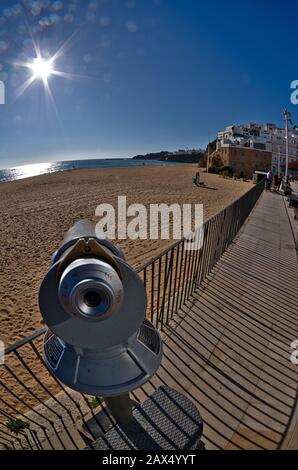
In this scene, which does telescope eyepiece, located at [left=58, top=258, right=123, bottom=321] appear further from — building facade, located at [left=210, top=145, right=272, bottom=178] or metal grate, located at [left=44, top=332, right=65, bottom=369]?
building facade, located at [left=210, top=145, right=272, bottom=178]

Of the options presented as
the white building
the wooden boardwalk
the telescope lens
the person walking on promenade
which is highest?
the white building

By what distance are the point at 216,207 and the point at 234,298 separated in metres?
11.5

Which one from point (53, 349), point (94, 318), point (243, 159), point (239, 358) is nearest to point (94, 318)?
point (94, 318)

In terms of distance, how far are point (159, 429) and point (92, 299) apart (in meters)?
1.22

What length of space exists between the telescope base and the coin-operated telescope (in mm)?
591

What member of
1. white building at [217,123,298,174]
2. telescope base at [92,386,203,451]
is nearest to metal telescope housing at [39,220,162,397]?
telescope base at [92,386,203,451]

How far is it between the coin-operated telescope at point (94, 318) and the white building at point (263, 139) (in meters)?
55.3

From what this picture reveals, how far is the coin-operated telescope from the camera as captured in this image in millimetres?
1146

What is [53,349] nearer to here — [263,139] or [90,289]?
[90,289]

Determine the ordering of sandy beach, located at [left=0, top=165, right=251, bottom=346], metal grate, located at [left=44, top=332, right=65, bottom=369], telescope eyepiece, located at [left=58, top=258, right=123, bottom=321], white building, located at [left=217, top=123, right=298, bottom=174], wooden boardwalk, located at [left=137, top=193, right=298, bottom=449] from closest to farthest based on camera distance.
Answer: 1. telescope eyepiece, located at [left=58, top=258, right=123, bottom=321]
2. metal grate, located at [left=44, top=332, right=65, bottom=369]
3. wooden boardwalk, located at [left=137, top=193, right=298, bottom=449]
4. sandy beach, located at [left=0, top=165, right=251, bottom=346]
5. white building, located at [left=217, top=123, right=298, bottom=174]

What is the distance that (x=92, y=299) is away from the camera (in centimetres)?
119

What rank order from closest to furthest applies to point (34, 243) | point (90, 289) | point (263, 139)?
point (90, 289)
point (34, 243)
point (263, 139)

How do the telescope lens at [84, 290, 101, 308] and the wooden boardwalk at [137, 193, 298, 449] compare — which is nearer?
the telescope lens at [84, 290, 101, 308]

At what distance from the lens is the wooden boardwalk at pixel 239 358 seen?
2.29 m
